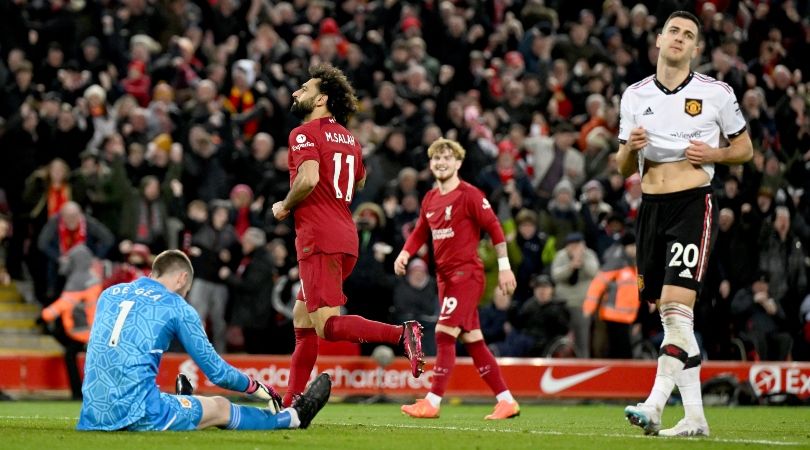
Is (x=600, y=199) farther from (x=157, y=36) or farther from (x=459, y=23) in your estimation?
(x=157, y=36)

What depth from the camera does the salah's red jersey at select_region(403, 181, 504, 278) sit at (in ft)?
42.8

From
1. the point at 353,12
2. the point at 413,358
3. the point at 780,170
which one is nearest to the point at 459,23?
the point at 353,12

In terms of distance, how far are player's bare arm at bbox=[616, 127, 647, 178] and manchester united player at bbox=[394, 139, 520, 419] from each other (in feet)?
10.1

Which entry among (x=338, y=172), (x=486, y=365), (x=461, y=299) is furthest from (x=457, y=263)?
(x=338, y=172)

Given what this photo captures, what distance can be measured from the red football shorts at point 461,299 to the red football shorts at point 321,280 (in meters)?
2.30

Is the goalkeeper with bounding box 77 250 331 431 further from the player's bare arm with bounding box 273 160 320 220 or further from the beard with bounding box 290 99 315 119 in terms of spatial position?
the beard with bounding box 290 99 315 119

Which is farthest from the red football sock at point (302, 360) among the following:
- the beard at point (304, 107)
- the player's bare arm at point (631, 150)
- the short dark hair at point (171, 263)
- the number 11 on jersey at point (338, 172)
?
the player's bare arm at point (631, 150)

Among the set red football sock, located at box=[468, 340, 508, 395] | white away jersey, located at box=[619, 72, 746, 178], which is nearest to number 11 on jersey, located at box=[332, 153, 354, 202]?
white away jersey, located at box=[619, 72, 746, 178]

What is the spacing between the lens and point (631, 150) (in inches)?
382

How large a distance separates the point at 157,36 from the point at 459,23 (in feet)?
16.9

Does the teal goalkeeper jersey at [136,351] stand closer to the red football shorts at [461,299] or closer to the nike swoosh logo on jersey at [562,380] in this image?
the red football shorts at [461,299]

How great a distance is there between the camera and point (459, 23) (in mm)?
24250

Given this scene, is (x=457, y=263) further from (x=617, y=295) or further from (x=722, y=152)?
(x=617, y=295)

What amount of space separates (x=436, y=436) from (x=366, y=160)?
10.7 metres
